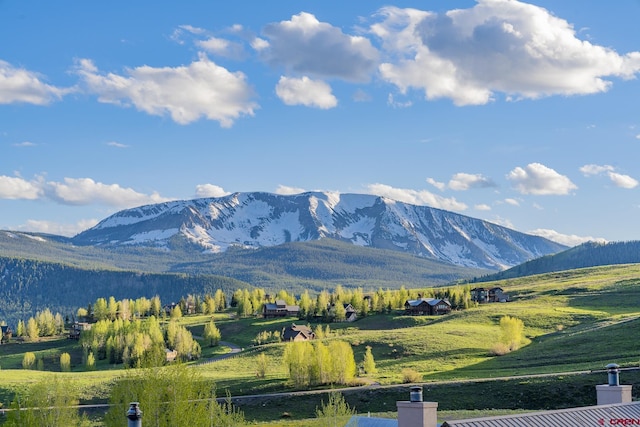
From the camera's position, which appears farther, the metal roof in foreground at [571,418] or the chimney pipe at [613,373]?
the chimney pipe at [613,373]

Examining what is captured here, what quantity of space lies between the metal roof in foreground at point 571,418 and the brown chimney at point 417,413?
2.34ft

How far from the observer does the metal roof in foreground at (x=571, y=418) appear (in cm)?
2575

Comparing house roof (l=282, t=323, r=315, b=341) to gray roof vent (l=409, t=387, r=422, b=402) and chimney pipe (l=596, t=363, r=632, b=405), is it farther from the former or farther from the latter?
gray roof vent (l=409, t=387, r=422, b=402)

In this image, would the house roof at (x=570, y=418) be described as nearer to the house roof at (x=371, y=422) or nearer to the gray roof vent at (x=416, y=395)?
the gray roof vent at (x=416, y=395)

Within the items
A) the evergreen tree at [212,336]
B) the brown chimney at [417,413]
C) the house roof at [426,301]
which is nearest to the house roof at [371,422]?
the brown chimney at [417,413]

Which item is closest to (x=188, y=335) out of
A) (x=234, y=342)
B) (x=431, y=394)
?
(x=234, y=342)

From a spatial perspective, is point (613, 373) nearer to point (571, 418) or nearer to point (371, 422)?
point (571, 418)

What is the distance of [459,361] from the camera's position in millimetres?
113750

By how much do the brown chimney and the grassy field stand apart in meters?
45.1

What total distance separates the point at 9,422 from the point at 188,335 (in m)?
115

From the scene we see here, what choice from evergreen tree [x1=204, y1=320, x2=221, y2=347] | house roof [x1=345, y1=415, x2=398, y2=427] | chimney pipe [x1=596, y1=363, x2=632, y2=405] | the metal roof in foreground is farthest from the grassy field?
the metal roof in foreground

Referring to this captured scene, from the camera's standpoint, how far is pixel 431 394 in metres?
81.9

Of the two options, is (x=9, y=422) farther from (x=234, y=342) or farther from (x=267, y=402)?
(x=234, y=342)

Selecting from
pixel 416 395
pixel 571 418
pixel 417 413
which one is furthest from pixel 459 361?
pixel 417 413
